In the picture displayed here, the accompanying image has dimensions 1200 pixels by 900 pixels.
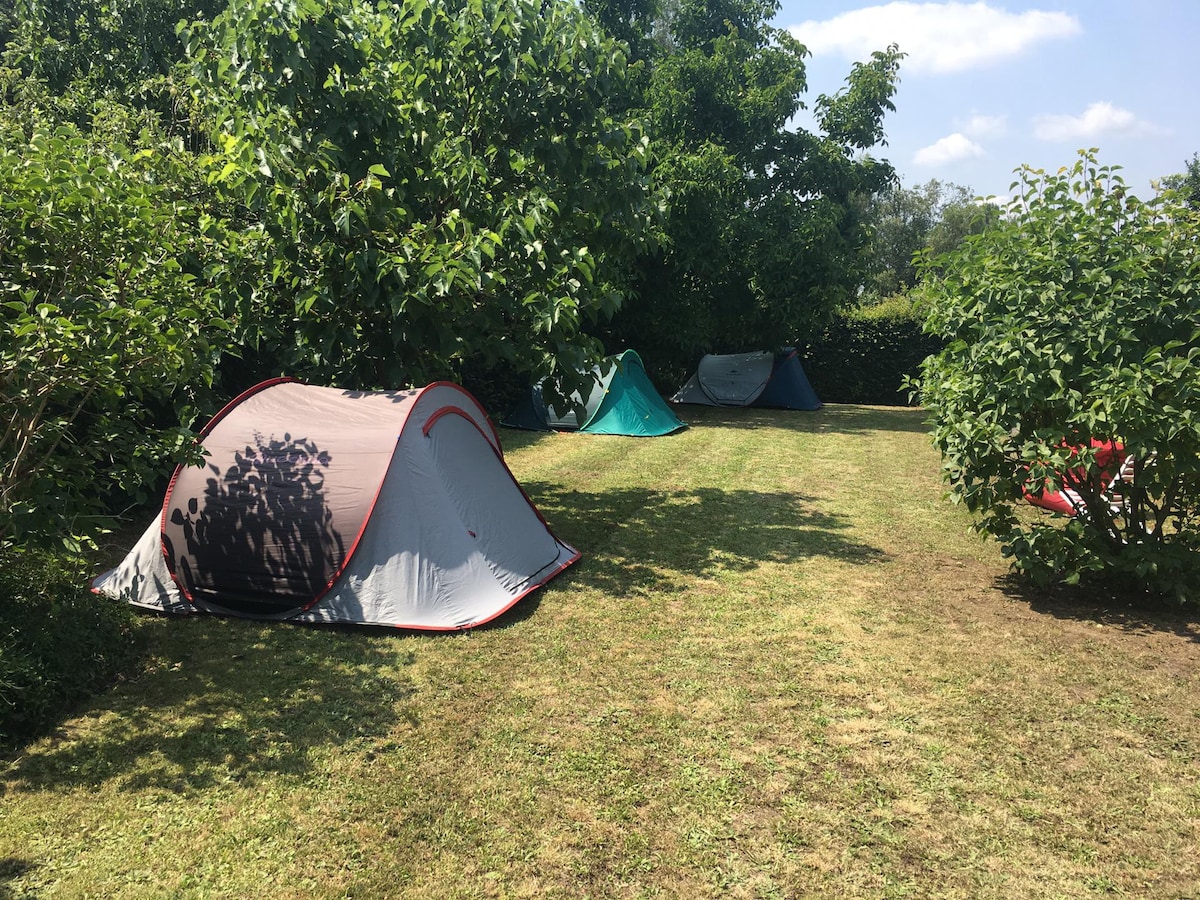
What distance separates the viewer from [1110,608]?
599 centimetres

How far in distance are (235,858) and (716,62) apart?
18797 mm

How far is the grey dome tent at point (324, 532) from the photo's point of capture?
18.2 feet

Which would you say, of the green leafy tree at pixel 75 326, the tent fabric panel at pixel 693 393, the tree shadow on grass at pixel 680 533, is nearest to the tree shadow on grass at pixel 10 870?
the green leafy tree at pixel 75 326

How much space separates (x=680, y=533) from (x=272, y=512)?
4008 mm

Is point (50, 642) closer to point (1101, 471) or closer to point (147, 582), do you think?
point (147, 582)

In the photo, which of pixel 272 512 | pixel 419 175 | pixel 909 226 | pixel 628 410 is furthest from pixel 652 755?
pixel 909 226

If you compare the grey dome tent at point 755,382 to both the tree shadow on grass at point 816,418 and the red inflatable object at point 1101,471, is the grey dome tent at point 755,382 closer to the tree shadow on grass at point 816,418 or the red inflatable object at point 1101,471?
the tree shadow on grass at point 816,418

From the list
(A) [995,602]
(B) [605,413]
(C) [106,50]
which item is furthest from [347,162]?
(C) [106,50]

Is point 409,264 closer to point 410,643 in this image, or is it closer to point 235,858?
point 410,643

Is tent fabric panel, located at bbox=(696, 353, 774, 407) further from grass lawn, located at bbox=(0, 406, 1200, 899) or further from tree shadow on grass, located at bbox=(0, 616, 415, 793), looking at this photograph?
tree shadow on grass, located at bbox=(0, 616, 415, 793)

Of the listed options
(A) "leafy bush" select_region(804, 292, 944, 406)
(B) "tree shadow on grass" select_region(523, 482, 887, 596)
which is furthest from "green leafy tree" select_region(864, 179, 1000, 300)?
(B) "tree shadow on grass" select_region(523, 482, 887, 596)

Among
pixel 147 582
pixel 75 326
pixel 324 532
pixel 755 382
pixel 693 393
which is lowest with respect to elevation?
pixel 147 582

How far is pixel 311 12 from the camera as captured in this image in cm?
659

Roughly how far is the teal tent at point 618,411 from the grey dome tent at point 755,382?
4.48 meters
